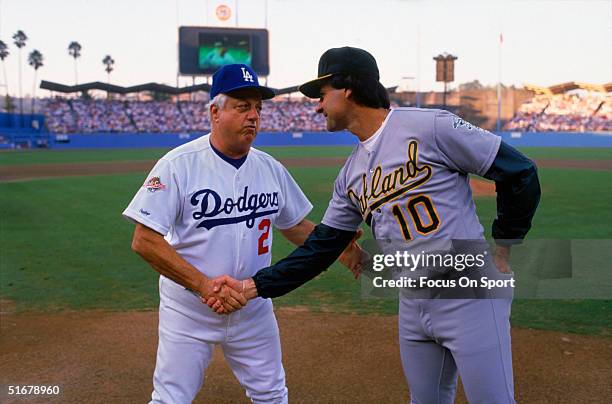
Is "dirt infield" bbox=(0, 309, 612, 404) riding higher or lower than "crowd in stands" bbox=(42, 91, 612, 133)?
lower

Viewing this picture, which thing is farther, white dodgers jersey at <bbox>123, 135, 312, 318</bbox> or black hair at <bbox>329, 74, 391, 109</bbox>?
white dodgers jersey at <bbox>123, 135, 312, 318</bbox>

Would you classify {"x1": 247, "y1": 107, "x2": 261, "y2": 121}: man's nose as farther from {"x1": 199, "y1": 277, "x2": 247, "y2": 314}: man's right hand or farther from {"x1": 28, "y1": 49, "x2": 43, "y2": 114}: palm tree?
{"x1": 28, "y1": 49, "x2": 43, "y2": 114}: palm tree

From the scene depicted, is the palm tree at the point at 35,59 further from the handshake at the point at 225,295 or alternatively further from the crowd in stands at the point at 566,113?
the handshake at the point at 225,295

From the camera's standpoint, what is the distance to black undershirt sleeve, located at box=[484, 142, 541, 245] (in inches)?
106

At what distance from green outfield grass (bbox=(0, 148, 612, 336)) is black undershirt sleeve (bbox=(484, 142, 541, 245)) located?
138 inches

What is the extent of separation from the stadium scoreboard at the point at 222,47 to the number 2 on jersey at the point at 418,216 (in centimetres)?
5453

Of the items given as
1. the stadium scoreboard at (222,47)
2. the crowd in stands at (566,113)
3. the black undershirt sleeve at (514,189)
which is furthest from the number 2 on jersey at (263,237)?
the crowd in stands at (566,113)

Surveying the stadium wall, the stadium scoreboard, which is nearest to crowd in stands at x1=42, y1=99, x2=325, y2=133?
the stadium scoreboard

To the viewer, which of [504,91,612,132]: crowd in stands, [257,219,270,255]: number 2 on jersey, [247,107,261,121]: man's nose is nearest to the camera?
[247,107,261,121]: man's nose

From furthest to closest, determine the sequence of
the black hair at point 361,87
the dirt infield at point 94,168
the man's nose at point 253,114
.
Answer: the dirt infield at point 94,168, the man's nose at point 253,114, the black hair at point 361,87

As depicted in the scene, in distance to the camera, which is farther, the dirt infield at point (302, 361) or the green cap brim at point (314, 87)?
the dirt infield at point (302, 361)

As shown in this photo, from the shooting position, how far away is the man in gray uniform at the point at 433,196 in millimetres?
2676

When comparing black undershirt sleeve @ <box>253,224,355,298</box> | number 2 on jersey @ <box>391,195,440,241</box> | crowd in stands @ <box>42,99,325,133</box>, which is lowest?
black undershirt sleeve @ <box>253,224,355,298</box>

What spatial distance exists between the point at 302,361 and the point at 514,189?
2924mm
